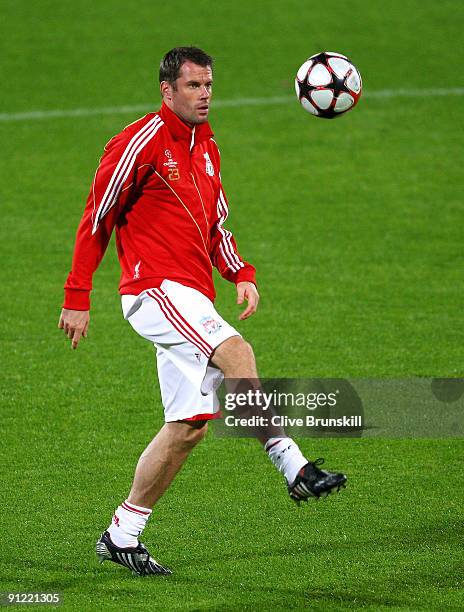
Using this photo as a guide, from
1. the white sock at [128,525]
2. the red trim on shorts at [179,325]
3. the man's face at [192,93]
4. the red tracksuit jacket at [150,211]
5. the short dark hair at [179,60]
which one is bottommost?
the white sock at [128,525]

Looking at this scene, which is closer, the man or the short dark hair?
the man

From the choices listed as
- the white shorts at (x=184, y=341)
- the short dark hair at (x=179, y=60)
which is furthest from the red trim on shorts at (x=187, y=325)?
the short dark hair at (x=179, y=60)

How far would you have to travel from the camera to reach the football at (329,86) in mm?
6926

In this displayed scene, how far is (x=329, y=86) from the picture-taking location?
6926mm

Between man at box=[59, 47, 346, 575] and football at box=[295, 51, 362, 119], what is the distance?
Result: 1.47 metres

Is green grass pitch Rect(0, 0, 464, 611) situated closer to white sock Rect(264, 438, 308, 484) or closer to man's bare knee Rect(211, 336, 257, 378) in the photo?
white sock Rect(264, 438, 308, 484)

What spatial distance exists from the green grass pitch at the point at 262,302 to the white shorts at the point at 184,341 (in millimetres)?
811

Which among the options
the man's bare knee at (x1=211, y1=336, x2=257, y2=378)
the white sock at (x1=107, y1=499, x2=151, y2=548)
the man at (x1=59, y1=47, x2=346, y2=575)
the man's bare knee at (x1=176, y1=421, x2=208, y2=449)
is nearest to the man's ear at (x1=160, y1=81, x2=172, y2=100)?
the man at (x1=59, y1=47, x2=346, y2=575)

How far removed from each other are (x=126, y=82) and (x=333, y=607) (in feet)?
41.1

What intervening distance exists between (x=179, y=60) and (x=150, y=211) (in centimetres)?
71

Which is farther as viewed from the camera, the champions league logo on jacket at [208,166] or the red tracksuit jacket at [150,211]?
the champions league logo on jacket at [208,166]

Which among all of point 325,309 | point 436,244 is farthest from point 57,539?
point 436,244

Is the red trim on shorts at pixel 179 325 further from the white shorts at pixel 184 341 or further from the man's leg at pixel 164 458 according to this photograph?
the man's leg at pixel 164 458

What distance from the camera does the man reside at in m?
5.32
